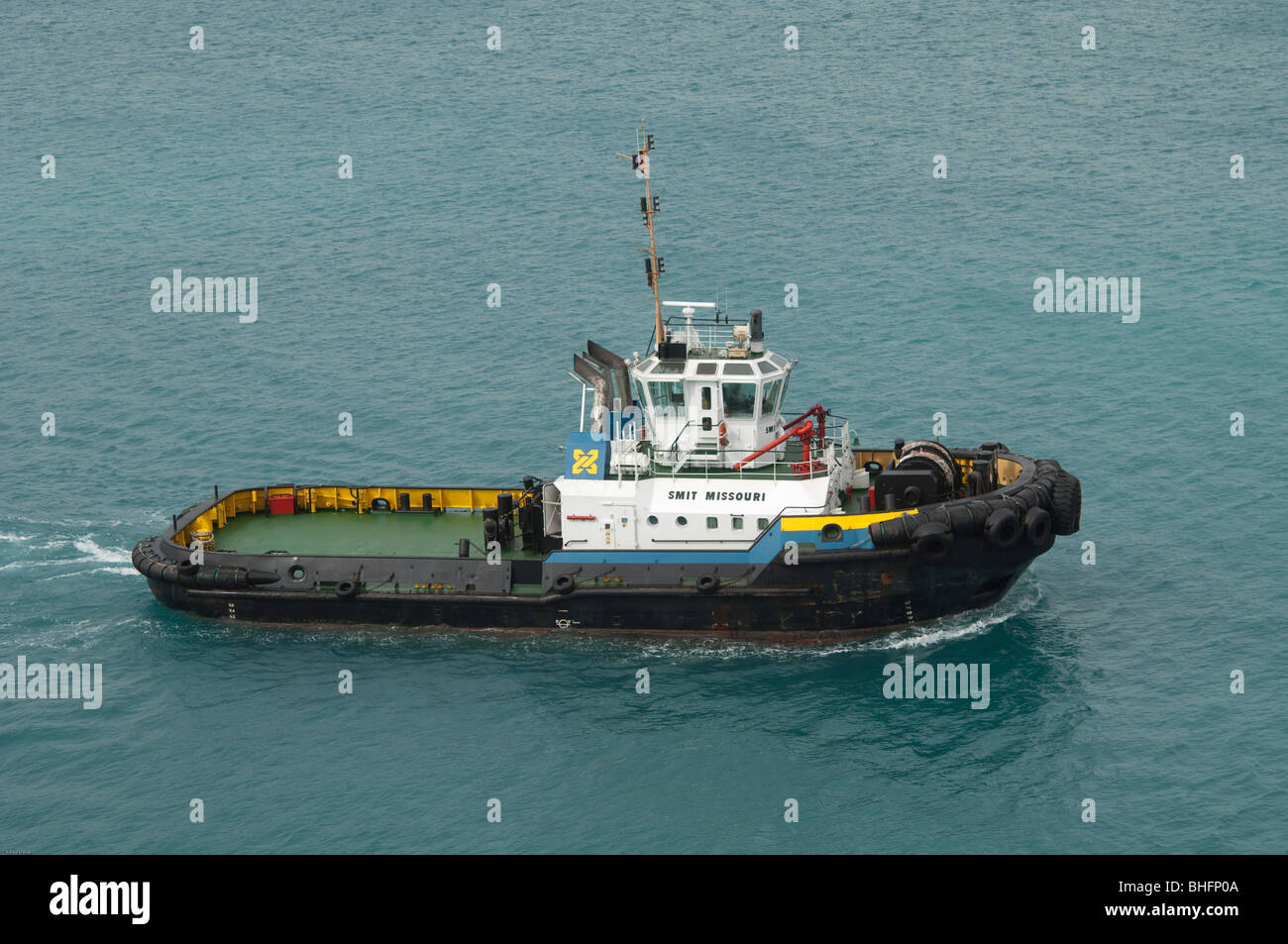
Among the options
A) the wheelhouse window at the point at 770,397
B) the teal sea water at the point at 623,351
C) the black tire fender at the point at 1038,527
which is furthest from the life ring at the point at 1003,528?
the wheelhouse window at the point at 770,397

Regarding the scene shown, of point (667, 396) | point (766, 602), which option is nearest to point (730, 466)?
point (667, 396)

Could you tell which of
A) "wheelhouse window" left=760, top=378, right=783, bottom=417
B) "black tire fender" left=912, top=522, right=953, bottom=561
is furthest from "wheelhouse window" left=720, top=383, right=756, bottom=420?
"black tire fender" left=912, top=522, right=953, bottom=561

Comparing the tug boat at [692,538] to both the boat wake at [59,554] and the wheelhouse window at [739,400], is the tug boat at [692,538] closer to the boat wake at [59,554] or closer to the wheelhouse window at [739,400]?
the wheelhouse window at [739,400]

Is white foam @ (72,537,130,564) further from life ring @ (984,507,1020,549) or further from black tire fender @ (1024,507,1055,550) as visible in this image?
black tire fender @ (1024,507,1055,550)

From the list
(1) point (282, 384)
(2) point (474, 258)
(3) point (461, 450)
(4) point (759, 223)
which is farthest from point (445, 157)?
(3) point (461, 450)

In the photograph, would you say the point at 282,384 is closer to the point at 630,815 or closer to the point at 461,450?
the point at 461,450
